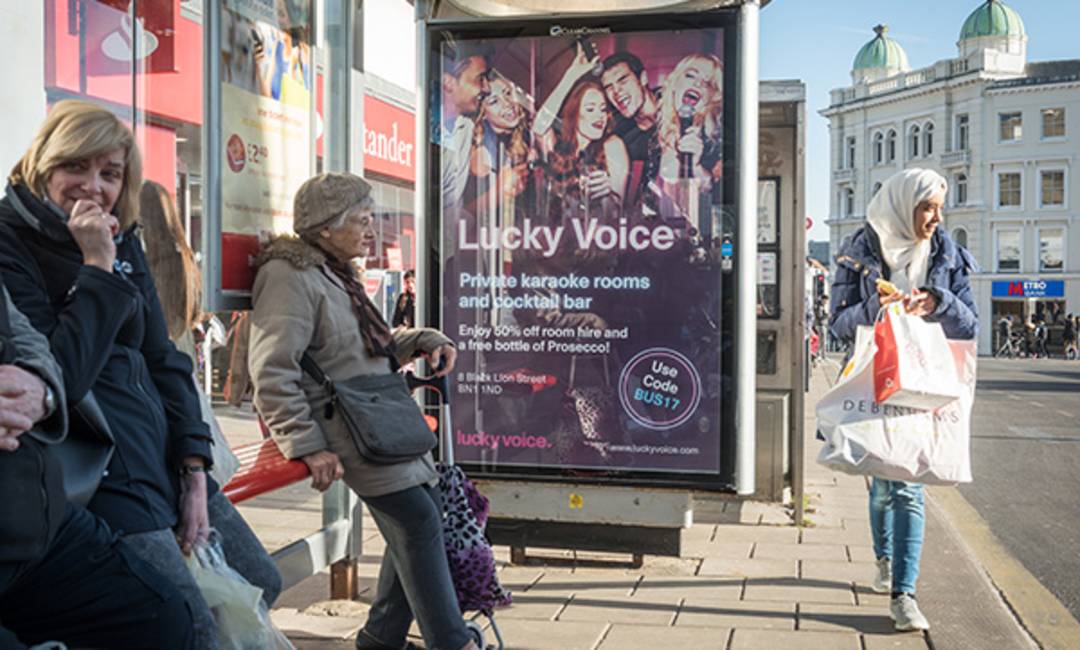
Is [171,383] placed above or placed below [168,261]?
below

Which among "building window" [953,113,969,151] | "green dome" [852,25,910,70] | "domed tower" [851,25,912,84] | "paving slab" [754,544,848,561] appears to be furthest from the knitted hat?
"green dome" [852,25,910,70]

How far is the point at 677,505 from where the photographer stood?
218 inches

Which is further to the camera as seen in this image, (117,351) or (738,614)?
(738,614)

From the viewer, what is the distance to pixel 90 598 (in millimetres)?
2256

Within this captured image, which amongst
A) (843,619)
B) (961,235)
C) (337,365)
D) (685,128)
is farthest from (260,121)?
(961,235)

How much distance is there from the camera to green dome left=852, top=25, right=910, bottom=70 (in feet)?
278

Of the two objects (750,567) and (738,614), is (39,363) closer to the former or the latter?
(738,614)

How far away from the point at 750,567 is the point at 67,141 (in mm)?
4487

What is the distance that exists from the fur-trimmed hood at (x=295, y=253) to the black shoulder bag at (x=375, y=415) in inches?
10.8

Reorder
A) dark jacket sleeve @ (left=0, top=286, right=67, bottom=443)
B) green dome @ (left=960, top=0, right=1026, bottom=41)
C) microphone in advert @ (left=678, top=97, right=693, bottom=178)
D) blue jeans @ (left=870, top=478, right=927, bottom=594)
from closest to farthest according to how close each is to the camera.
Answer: dark jacket sleeve @ (left=0, top=286, right=67, bottom=443) → blue jeans @ (left=870, top=478, right=927, bottom=594) → microphone in advert @ (left=678, top=97, right=693, bottom=178) → green dome @ (left=960, top=0, right=1026, bottom=41)

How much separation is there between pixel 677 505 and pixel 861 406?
96 centimetres

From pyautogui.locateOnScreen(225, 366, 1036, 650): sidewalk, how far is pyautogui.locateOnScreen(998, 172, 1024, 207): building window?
213ft

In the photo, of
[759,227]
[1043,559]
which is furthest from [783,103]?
[1043,559]

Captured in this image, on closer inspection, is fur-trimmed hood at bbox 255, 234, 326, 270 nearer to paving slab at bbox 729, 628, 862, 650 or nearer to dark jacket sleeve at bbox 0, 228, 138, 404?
dark jacket sleeve at bbox 0, 228, 138, 404
